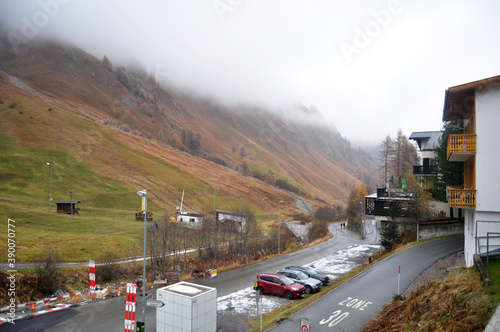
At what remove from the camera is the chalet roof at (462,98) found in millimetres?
14937

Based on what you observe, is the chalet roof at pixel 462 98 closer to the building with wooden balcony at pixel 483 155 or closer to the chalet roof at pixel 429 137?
the building with wooden balcony at pixel 483 155

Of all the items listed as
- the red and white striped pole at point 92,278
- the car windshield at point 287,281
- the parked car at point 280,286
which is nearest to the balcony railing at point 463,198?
the parked car at point 280,286

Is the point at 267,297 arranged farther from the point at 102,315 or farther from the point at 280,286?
the point at 102,315

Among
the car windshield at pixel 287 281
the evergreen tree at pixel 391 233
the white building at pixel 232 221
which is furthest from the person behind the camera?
the white building at pixel 232 221

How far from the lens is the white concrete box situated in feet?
51.4

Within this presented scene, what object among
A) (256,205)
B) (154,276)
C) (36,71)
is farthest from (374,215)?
(36,71)

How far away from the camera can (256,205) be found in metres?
98.3

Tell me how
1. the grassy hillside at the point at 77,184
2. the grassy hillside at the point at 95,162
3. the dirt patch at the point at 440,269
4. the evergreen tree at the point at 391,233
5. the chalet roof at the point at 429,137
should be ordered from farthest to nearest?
1. the chalet roof at the point at 429,137
2. the grassy hillside at the point at 95,162
3. the grassy hillside at the point at 77,184
4. the evergreen tree at the point at 391,233
5. the dirt patch at the point at 440,269

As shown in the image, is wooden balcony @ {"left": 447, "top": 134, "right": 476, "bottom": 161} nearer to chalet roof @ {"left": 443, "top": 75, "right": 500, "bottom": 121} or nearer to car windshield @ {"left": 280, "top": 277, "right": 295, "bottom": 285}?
chalet roof @ {"left": 443, "top": 75, "right": 500, "bottom": 121}

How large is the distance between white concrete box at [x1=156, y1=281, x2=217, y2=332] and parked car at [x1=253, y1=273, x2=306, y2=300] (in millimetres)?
6941

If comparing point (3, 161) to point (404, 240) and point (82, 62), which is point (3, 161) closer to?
point (404, 240)

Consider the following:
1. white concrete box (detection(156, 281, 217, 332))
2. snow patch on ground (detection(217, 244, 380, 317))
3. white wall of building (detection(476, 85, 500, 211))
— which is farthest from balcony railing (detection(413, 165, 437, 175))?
white concrete box (detection(156, 281, 217, 332))

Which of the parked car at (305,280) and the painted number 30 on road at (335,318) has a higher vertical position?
the painted number 30 on road at (335,318)

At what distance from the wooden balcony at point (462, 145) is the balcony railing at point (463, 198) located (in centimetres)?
174
